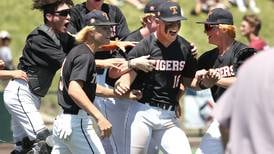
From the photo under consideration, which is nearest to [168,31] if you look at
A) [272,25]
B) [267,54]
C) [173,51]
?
[173,51]

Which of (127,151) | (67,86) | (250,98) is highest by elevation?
(250,98)

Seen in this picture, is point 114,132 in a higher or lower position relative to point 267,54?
lower

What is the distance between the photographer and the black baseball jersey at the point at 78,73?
7160 millimetres

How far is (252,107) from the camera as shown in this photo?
393 cm

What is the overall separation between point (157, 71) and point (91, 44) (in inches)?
32.0

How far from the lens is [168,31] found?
7879 millimetres

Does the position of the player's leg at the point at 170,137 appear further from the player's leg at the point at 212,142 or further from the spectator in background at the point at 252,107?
the spectator in background at the point at 252,107

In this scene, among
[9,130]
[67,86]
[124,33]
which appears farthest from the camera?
[9,130]

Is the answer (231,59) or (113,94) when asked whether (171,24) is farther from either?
(113,94)

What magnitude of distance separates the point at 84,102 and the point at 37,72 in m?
1.62

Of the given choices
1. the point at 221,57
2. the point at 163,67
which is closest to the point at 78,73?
the point at 163,67

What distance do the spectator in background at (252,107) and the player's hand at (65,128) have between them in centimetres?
343

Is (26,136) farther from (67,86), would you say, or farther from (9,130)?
(9,130)

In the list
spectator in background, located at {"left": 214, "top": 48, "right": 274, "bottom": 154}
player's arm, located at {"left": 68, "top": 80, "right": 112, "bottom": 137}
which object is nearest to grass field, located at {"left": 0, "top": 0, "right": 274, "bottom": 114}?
player's arm, located at {"left": 68, "top": 80, "right": 112, "bottom": 137}
